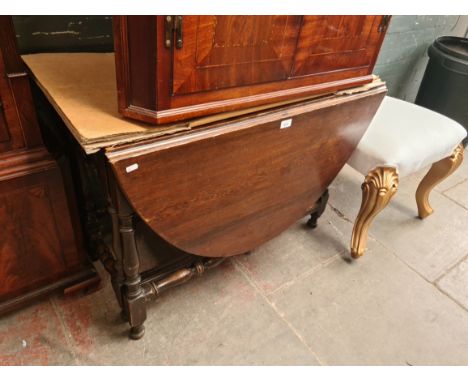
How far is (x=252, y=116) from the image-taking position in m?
0.89

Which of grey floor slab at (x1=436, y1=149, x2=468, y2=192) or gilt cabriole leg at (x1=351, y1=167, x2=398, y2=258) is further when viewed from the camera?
grey floor slab at (x1=436, y1=149, x2=468, y2=192)

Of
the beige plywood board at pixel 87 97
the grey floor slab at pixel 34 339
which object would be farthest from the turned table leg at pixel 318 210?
the grey floor slab at pixel 34 339

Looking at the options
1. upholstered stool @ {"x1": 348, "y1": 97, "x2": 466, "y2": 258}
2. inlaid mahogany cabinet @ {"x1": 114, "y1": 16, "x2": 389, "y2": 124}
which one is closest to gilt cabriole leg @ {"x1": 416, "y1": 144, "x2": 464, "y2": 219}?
upholstered stool @ {"x1": 348, "y1": 97, "x2": 466, "y2": 258}

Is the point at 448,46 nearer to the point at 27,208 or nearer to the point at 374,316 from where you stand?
the point at 374,316

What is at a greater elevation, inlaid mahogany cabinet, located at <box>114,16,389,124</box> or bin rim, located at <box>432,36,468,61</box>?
inlaid mahogany cabinet, located at <box>114,16,389,124</box>

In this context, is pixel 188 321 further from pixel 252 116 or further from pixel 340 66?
pixel 340 66

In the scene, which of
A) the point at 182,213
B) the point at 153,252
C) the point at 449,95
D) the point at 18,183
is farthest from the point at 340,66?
the point at 449,95

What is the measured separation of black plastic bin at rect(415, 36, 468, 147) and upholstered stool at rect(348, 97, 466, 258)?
833mm

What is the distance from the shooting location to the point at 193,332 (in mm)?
1220

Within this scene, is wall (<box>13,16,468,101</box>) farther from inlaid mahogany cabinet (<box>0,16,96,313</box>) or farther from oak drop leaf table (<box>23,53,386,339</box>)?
inlaid mahogany cabinet (<box>0,16,96,313</box>)

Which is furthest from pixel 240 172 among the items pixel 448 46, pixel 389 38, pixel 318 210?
pixel 448 46

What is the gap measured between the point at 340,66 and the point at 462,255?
1.18 m

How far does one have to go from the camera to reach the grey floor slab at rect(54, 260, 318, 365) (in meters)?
1.15

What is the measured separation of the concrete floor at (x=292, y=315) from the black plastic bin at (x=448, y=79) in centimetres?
104
